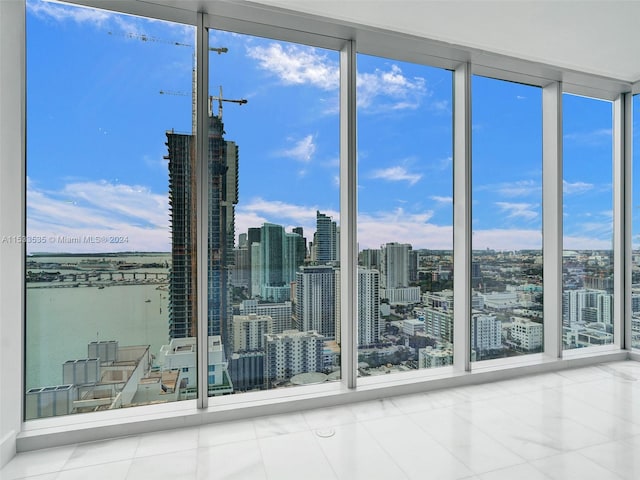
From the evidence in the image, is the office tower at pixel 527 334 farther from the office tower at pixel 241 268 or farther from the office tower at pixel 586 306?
the office tower at pixel 241 268

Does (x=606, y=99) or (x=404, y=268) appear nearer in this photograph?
(x=404, y=268)

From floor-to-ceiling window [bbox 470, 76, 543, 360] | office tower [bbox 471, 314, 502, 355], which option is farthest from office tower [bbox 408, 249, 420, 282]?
office tower [bbox 471, 314, 502, 355]

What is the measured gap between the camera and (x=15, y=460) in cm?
176

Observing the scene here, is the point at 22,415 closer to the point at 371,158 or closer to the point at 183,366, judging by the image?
the point at 183,366

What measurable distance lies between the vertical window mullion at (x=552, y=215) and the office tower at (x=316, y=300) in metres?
2.17

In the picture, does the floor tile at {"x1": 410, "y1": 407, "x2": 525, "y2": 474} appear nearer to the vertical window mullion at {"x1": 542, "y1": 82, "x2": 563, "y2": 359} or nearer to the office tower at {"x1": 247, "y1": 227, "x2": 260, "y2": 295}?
the office tower at {"x1": 247, "y1": 227, "x2": 260, "y2": 295}

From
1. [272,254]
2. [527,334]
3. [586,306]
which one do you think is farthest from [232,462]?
[586,306]

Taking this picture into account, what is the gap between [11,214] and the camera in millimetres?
1831

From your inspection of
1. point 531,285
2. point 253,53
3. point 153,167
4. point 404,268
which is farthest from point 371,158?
point 531,285

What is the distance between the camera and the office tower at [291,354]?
7.97 feet

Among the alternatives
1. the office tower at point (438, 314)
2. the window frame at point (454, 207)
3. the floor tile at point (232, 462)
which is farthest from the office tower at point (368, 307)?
the floor tile at point (232, 462)

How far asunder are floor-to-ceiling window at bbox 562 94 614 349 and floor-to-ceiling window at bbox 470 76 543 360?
30 cm

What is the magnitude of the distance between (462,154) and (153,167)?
240cm

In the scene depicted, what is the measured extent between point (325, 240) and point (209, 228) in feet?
2.75
